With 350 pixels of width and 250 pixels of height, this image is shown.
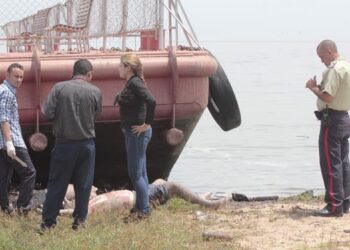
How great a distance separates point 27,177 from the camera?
841 cm

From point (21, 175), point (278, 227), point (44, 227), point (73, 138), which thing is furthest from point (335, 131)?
point (21, 175)

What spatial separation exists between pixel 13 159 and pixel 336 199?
2.91 metres

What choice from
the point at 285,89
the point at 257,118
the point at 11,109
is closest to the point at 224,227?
the point at 11,109

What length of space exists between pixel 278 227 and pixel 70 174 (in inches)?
74.4

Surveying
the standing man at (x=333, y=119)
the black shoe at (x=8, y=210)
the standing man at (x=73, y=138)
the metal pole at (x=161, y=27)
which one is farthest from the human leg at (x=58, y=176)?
the metal pole at (x=161, y=27)

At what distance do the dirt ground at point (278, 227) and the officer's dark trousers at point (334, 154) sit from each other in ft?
0.71

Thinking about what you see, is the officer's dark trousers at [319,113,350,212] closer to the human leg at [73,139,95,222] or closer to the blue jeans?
the blue jeans

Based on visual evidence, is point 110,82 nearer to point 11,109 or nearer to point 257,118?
point 11,109

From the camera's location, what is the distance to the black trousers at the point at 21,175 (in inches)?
329

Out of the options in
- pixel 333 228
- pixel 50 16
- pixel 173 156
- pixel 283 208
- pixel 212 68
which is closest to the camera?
pixel 333 228

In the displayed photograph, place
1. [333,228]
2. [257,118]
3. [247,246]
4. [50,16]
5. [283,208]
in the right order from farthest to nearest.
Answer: [257,118] → [50,16] → [283,208] → [333,228] → [247,246]

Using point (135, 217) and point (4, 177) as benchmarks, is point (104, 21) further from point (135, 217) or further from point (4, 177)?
point (135, 217)

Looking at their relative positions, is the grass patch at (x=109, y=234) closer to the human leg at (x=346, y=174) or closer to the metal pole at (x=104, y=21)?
the human leg at (x=346, y=174)

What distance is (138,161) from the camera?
8.13 metres
